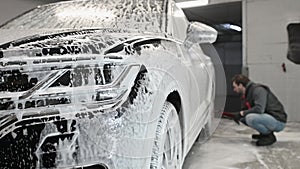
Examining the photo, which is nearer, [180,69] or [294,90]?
[180,69]

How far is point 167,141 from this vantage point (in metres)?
1.30

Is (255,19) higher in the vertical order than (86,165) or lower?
higher

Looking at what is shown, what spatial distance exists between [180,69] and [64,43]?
24.4 inches

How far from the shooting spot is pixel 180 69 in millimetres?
1416

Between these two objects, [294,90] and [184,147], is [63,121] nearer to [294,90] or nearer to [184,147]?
[184,147]

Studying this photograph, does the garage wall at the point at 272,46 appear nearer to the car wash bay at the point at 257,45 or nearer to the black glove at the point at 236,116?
the car wash bay at the point at 257,45

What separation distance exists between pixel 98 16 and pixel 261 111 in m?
1.73

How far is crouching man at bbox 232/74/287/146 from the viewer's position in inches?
110

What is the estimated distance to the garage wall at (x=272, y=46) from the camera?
13.7ft

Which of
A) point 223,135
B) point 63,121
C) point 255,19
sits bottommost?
point 223,135

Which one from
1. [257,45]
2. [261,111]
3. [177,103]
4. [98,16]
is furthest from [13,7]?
[177,103]

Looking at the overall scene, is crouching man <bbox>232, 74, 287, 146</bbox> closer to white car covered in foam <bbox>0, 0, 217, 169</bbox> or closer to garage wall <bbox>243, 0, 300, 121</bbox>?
garage wall <bbox>243, 0, 300, 121</bbox>

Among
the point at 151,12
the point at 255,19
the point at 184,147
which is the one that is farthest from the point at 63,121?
the point at 255,19

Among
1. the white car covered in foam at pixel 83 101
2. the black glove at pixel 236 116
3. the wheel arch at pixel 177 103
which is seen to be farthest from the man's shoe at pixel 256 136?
the white car covered in foam at pixel 83 101
